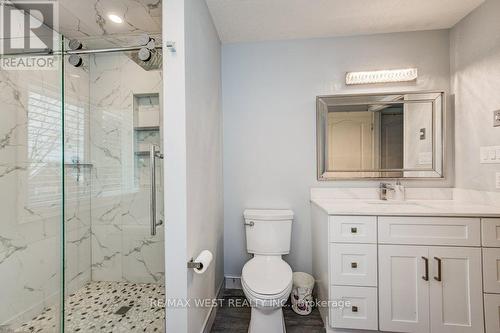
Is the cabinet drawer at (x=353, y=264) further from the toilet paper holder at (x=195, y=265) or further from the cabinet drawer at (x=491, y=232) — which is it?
the toilet paper holder at (x=195, y=265)

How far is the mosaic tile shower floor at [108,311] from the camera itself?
1462mm

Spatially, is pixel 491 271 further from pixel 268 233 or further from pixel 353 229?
pixel 268 233

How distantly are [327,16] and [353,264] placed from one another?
6.17 feet

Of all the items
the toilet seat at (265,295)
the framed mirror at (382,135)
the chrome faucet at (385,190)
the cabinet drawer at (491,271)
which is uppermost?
the framed mirror at (382,135)

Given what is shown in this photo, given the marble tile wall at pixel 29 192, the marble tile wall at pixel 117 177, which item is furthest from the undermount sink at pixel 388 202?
the marble tile wall at pixel 29 192

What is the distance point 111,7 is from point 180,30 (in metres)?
0.87

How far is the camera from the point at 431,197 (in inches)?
78.2

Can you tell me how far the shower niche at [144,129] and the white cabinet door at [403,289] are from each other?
1861 mm

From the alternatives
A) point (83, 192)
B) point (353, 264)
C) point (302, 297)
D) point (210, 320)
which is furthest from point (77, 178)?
point (353, 264)

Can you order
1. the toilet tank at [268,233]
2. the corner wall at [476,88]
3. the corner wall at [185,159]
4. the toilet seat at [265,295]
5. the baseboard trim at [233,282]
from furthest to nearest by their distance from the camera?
the baseboard trim at [233,282]
the toilet tank at [268,233]
the corner wall at [476,88]
the toilet seat at [265,295]
the corner wall at [185,159]

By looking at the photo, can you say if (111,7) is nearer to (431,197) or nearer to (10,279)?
(10,279)

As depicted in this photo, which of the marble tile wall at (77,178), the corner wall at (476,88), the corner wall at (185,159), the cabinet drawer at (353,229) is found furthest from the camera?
the marble tile wall at (77,178)

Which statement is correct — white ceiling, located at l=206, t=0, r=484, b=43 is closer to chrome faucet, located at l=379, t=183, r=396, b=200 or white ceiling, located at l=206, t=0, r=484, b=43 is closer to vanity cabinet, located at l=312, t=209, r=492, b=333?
chrome faucet, located at l=379, t=183, r=396, b=200


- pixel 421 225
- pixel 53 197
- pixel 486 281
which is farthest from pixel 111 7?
pixel 486 281
